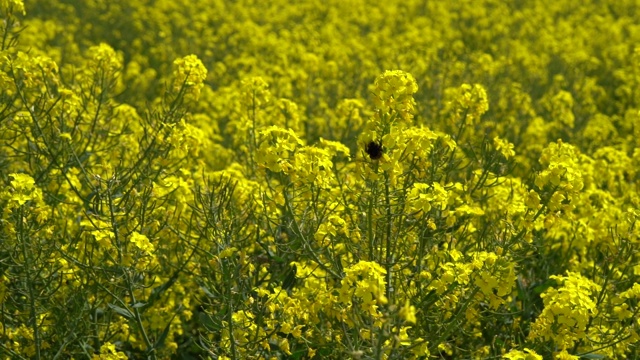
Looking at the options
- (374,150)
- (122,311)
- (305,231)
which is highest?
(374,150)

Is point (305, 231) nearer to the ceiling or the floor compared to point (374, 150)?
nearer to the floor

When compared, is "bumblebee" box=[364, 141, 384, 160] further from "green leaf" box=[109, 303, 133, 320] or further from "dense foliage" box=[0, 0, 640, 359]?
"green leaf" box=[109, 303, 133, 320]

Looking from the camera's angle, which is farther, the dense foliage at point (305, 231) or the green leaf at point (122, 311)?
the green leaf at point (122, 311)

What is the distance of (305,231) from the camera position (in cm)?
374

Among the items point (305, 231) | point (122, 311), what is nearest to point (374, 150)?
point (305, 231)

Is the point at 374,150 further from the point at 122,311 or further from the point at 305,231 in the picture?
the point at 122,311

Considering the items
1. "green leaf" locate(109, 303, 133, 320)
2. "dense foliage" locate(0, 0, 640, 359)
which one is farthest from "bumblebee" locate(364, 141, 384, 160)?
"green leaf" locate(109, 303, 133, 320)

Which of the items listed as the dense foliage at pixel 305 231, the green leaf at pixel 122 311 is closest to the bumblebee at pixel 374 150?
the dense foliage at pixel 305 231

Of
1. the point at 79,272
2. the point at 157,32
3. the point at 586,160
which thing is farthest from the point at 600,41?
the point at 79,272

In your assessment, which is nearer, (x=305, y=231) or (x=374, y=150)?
(x=374, y=150)

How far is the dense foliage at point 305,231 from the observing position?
10.8ft

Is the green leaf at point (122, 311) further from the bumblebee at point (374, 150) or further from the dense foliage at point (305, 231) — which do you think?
the bumblebee at point (374, 150)

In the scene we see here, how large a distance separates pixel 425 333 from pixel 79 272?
1631 mm

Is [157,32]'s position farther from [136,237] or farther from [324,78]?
[136,237]
